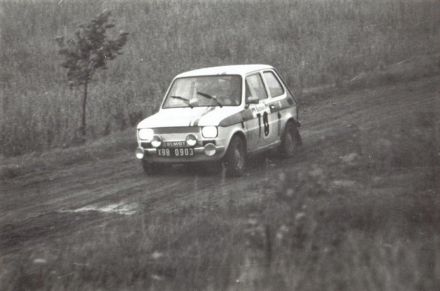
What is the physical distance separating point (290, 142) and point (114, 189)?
3406 mm

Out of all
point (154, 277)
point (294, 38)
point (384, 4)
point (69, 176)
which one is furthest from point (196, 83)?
point (384, 4)

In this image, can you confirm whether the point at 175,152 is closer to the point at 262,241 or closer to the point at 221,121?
the point at 221,121

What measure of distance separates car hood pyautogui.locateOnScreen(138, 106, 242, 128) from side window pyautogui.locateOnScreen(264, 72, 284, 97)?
128 cm

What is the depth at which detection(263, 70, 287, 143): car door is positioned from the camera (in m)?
11.4

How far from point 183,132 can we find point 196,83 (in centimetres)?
127

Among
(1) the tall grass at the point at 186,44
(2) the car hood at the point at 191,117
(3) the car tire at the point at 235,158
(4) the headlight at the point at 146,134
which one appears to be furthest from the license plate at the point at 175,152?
(1) the tall grass at the point at 186,44

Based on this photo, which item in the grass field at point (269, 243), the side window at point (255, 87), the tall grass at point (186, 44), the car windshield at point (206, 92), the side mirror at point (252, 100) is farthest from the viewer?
the tall grass at point (186, 44)

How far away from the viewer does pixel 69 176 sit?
38.0ft

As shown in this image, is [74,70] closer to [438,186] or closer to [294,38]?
[438,186]

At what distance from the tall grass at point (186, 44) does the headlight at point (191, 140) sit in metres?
7.33

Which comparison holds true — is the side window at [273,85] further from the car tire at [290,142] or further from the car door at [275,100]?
the car tire at [290,142]

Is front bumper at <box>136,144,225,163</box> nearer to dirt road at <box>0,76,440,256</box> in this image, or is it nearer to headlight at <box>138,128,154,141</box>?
headlight at <box>138,128,154,141</box>

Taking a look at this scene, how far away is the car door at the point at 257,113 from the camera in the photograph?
422 inches

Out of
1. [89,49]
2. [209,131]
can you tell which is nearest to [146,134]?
[209,131]
